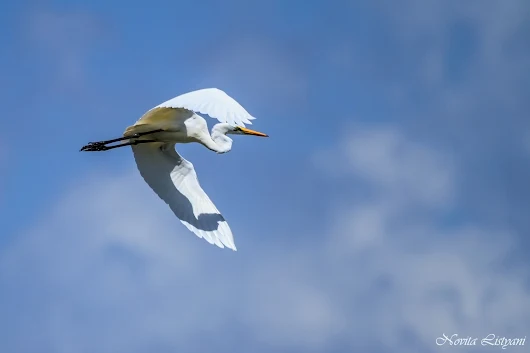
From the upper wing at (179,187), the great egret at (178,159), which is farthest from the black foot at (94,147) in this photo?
the upper wing at (179,187)

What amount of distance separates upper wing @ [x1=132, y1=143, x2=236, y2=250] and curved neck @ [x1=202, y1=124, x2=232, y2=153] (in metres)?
0.71

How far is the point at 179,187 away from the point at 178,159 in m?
0.58

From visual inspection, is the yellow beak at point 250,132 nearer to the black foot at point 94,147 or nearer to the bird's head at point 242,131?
the bird's head at point 242,131

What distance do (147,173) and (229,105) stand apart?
12.3 ft

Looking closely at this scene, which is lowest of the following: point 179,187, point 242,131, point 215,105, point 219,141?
point 215,105

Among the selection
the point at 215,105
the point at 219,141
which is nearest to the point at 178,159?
the point at 219,141

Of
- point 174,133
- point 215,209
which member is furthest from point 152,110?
point 215,209

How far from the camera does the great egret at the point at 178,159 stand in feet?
76.7

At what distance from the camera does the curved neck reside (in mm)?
23859

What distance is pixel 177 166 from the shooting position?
2428cm

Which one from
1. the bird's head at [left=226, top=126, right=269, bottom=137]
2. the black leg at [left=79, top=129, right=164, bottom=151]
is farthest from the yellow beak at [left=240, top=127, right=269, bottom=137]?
the black leg at [left=79, top=129, right=164, bottom=151]

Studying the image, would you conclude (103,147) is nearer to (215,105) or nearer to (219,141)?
(219,141)

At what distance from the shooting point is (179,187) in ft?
79.3

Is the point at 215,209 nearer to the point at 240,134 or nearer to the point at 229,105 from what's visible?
the point at 240,134
